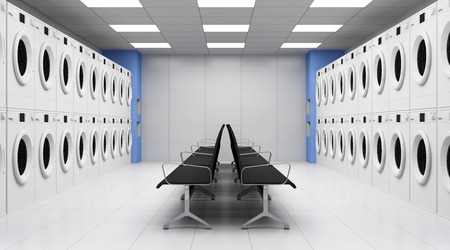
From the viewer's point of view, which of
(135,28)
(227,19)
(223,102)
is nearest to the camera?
(227,19)

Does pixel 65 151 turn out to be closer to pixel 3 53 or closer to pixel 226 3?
pixel 3 53

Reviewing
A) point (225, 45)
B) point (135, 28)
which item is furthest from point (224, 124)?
point (225, 45)

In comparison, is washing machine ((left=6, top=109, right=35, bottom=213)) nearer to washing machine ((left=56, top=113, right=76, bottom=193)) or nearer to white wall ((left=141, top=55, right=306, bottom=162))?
washing machine ((left=56, top=113, right=76, bottom=193))

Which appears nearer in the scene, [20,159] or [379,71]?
[20,159]

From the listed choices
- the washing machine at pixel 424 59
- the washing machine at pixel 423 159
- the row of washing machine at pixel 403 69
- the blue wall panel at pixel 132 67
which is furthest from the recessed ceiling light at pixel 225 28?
the washing machine at pixel 423 159

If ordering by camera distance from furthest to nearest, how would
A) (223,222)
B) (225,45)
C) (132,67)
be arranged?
(132,67) → (225,45) → (223,222)

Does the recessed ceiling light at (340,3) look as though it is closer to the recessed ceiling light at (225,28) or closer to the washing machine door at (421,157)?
the recessed ceiling light at (225,28)

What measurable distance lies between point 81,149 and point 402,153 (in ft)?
14.8

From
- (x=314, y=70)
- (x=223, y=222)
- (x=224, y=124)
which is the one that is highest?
(x=314, y=70)

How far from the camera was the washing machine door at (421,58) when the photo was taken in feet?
12.0

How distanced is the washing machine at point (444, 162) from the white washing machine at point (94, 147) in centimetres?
481

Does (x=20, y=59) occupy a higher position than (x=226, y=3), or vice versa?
(x=226, y=3)

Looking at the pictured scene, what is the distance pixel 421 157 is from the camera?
395cm

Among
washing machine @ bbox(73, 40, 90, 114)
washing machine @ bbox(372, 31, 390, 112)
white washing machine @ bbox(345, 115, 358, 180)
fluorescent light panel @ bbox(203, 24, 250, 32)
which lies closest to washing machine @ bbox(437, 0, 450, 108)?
washing machine @ bbox(372, 31, 390, 112)
